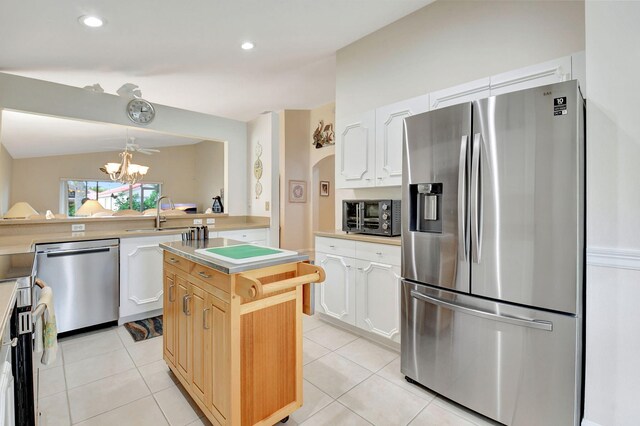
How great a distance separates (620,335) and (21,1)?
406cm

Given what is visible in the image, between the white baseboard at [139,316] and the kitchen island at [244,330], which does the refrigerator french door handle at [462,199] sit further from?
the white baseboard at [139,316]

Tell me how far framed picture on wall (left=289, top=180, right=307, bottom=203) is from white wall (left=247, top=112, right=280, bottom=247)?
0.91m

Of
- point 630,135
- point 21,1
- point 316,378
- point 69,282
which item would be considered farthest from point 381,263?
point 21,1

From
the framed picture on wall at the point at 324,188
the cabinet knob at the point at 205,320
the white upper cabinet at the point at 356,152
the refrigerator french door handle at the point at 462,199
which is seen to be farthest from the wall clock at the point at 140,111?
the refrigerator french door handle at the point at 462,199

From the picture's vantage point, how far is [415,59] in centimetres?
272

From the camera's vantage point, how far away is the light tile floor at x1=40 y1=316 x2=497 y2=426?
173 cm

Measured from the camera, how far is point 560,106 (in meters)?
1.44

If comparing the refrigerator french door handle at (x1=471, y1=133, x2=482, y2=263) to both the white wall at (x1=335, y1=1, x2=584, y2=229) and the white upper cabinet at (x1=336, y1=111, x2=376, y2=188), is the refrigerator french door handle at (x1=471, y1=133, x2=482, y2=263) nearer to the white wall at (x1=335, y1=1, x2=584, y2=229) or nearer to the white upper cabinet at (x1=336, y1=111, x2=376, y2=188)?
the white wall at (x1=335, y1=1, x2=584, y2=229)

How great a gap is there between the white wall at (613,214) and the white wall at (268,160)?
11.8ft

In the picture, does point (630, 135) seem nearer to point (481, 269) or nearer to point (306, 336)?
point (481, 269)

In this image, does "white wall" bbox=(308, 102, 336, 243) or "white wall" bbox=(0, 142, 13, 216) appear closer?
"white wall" bbox=(308, 102, 336, 243)

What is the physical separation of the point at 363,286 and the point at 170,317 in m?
1.47

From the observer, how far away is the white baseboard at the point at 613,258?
139 centimetres

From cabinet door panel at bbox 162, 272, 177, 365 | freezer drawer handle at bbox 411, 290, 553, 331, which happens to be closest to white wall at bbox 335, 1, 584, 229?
freezer drawer handle at bbox 411, 290, 553, 331
